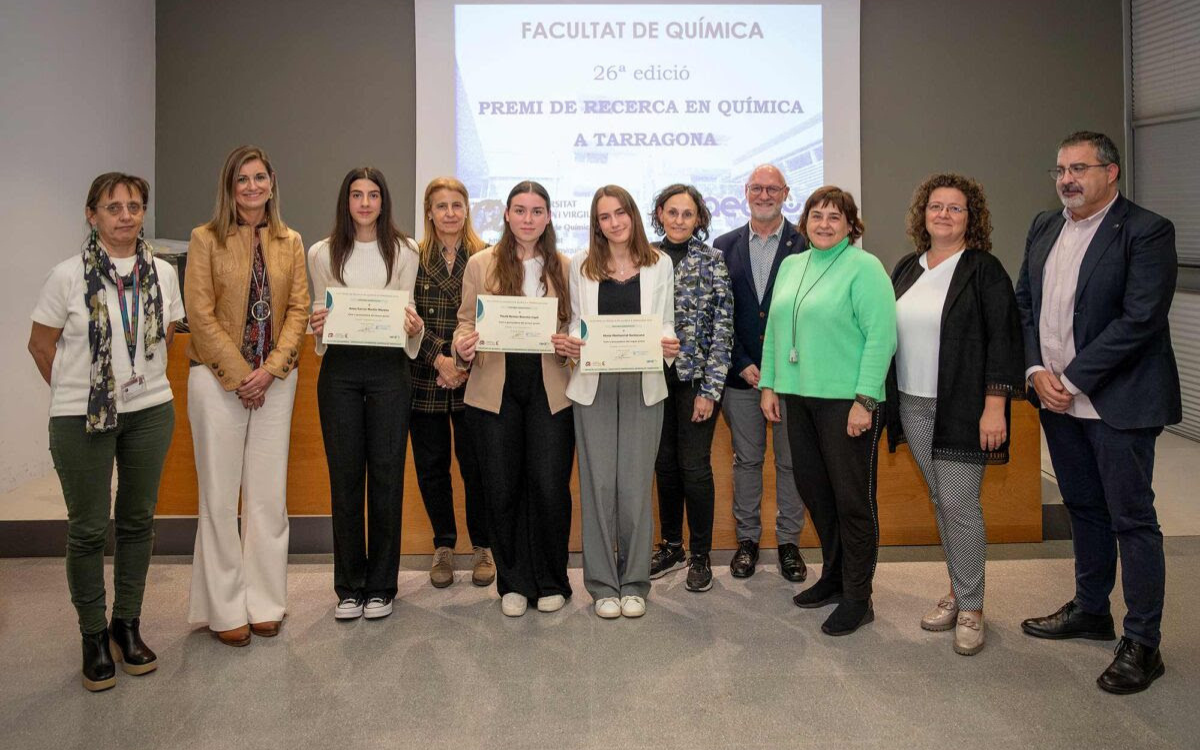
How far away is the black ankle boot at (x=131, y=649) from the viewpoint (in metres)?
2.66

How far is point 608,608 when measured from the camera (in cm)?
307

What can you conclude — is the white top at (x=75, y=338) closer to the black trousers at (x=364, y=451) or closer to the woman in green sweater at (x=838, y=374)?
the black trousers at (x=364, y=451)

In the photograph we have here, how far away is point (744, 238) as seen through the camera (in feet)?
11.6

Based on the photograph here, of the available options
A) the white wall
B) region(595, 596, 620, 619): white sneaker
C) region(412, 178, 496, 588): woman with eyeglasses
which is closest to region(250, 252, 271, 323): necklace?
region(412, 178, 496, 588): woman with eyeglasses

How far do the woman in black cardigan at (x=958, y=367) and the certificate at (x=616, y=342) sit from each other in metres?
0.85

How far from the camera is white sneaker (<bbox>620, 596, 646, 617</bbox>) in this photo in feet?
10.1

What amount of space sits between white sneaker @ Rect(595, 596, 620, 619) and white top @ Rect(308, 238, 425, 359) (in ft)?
3.62

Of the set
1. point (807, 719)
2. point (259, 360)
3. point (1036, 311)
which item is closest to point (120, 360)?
point (259, 360)

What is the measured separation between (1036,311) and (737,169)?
3.94 m

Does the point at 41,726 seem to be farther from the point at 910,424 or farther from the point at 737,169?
the point at 737,169

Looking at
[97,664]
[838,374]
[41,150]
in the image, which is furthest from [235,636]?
[41,150]

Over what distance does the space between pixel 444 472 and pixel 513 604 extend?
0.68 metres

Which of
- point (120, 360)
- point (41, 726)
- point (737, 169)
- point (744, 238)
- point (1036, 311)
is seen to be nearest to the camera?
point (41, 726)

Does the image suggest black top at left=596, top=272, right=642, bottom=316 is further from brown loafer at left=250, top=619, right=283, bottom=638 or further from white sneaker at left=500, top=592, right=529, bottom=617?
brown loafer at left=250, top=619, right=283, bottom=638
